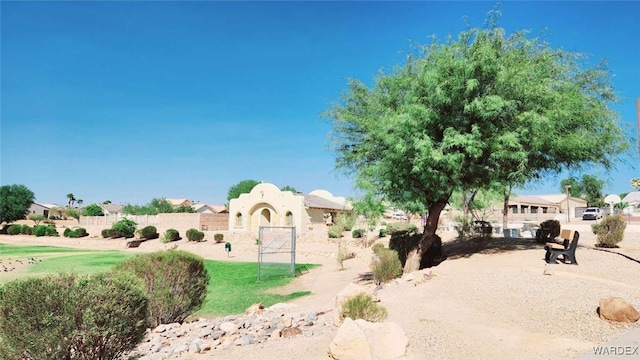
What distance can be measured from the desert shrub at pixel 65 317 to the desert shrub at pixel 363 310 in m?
3.35

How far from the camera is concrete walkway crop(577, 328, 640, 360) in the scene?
18.9ft

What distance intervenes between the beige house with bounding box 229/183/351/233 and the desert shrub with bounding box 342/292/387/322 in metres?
42.5

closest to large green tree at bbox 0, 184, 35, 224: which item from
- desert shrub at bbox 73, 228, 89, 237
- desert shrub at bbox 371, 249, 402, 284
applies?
desert shrub at bbox 73, 228, 89, 237

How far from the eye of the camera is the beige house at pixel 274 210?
173ft

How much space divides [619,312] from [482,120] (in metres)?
7.67

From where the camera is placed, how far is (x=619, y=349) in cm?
603

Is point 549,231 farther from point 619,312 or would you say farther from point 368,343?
point 368,343

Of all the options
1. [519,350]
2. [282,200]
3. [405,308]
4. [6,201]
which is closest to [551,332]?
[519,350]

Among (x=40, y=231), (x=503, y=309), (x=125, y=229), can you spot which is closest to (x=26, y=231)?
(x=40, y=231)

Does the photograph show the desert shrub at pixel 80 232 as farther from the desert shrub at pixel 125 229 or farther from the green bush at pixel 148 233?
the green bush at pixel 148 233

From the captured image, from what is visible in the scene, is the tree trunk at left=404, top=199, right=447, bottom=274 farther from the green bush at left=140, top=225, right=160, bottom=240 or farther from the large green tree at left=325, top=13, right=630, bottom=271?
the green bush at left=140, top=225, right=160, bottom=240

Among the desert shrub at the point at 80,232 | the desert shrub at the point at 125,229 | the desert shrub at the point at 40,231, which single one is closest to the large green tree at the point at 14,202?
the desert shrub at the point at 40,231

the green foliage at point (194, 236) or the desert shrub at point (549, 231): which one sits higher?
the desert shrub at point (549, 231)

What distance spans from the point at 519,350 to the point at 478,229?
18.3 meters
